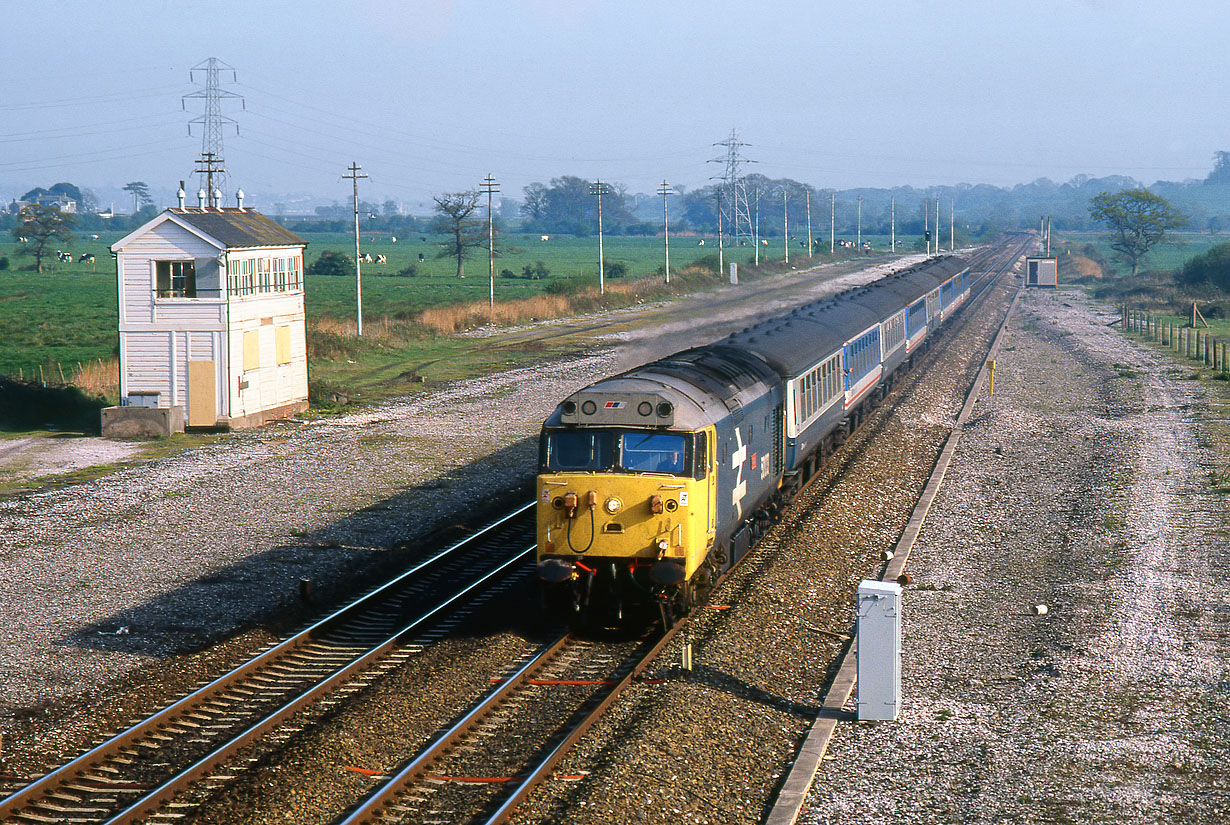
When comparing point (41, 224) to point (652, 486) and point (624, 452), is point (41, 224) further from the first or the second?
point (652, 486)

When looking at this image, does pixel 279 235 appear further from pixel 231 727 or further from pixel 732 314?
pixel 231 727

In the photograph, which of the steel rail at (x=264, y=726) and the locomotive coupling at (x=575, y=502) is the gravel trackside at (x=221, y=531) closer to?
the steel rail at (x=264, y=726)

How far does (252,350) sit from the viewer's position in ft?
114

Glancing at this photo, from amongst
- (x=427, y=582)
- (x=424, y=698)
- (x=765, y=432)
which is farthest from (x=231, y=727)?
(x=765, y=432)

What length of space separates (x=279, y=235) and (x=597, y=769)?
29440 mm

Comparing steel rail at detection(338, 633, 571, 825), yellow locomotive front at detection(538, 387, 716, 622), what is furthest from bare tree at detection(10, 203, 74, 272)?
steel rail at detection(338, 633, 571, 825)

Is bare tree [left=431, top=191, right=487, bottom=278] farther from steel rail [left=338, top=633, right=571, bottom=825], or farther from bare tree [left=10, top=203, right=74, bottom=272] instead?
steel rail [left=338, top=633, right=571, bottom=825]

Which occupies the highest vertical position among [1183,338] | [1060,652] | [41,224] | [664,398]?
[41,224]

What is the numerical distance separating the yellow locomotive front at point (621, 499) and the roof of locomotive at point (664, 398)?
0.01 metres

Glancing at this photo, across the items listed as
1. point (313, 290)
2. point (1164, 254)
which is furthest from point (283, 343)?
point (1164, 254)

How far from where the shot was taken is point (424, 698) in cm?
1353

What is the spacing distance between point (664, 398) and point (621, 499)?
1.36m

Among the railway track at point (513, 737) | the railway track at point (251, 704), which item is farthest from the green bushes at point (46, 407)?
the railway track at point (513, 737)

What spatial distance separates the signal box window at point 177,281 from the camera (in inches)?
1318
